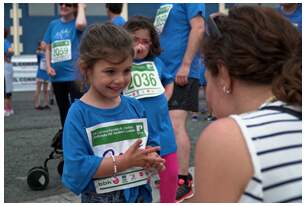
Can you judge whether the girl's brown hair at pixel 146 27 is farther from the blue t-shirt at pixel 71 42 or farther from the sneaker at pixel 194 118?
the sneaker at pixel 194 118

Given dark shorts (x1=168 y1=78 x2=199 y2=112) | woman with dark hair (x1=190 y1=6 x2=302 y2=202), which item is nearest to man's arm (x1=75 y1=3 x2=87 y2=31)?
dark shorts (x1=168 y1=78 x2=199 y2=112)

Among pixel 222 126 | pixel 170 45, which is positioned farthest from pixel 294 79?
pixel 170 45

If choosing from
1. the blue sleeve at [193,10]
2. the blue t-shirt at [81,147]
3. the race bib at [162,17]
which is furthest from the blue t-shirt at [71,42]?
the blue t-shirt at [81,147]

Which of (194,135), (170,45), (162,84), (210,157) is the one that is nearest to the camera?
(210,157)

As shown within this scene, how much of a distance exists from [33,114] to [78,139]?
Result: 818 centimetres

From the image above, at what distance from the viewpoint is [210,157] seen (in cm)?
139

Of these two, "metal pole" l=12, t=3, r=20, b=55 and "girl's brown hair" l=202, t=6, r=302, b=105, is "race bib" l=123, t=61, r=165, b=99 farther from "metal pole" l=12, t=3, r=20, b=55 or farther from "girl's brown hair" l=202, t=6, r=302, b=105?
"metal pole" l=12, t=3, r=20, b=55

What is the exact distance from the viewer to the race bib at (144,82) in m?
3.15

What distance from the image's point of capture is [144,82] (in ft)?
10.4

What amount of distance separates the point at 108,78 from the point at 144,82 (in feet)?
2.95

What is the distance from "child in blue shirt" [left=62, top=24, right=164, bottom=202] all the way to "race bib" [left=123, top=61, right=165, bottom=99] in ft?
2.41

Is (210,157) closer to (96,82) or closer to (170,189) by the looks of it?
(96,82)

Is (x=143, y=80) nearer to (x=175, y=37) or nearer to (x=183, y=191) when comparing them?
(x=183, y=191)

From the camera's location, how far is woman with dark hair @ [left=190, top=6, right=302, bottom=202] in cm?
136
